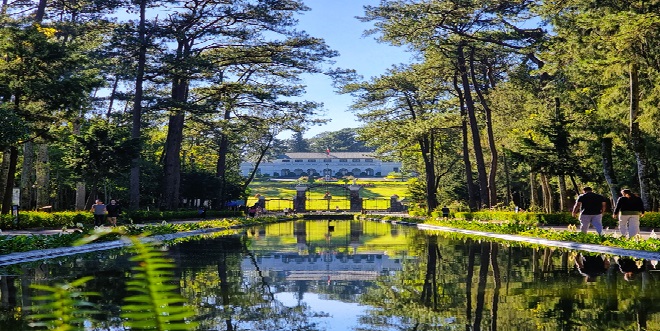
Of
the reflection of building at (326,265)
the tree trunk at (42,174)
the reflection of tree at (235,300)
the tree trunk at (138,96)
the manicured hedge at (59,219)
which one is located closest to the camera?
the reflection of tree at (235,300)

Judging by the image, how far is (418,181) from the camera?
55156 mm

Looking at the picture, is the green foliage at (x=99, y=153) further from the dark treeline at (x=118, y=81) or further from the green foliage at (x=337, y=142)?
the green foliage at (x=337, y=142)

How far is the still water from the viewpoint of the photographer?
22.2ft

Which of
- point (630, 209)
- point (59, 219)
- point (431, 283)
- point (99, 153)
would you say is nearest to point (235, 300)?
point (431, 283)

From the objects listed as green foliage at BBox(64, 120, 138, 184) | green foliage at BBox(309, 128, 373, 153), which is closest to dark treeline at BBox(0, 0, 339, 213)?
green foliage at BBox(64, 120, 138, 184)

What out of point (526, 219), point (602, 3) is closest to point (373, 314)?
point (602, 3)

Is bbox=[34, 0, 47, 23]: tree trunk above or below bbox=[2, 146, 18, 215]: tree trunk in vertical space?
above

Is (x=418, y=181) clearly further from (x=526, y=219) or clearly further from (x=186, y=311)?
(x=186, y=311)

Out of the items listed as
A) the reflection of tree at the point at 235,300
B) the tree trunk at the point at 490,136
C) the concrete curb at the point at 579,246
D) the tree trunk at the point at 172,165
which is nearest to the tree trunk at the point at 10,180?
the tree trunk at the point at 172,165

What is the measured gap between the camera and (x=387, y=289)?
944 centimetres

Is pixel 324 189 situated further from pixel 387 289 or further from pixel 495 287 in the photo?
pixel 495 287

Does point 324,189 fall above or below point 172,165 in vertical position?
below

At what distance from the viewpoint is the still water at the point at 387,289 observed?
6.77m

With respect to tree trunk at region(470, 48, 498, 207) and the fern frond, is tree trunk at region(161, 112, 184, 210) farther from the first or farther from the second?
the fern frond
